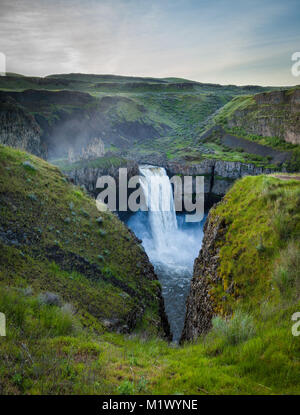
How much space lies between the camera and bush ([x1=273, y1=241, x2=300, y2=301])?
18.5ft

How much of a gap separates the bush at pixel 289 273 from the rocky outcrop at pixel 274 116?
131 feet

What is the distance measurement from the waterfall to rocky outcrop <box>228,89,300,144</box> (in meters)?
23.1

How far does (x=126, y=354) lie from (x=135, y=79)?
488ft

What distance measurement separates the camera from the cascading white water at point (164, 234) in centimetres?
2570

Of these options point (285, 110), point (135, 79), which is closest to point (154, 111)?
point (285, 110)

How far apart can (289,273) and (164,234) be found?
2575cm

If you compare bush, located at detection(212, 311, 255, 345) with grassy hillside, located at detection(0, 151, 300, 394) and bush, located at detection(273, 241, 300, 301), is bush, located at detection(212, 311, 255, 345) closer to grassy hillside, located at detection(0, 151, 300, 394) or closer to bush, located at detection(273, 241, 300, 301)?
grassy hillside, located at detection(0, 151, 300, 394)

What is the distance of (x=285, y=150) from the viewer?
40.7m

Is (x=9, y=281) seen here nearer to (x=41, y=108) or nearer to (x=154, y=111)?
(x=41, y=108)
